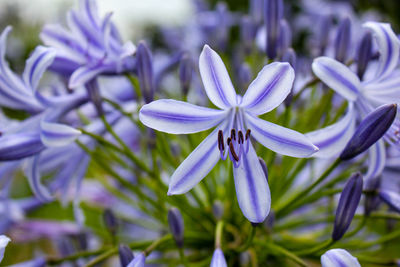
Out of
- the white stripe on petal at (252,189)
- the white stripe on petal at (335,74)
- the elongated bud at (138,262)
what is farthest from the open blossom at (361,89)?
the elongated bud at (138,262)

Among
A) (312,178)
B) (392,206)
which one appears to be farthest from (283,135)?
(312,178)

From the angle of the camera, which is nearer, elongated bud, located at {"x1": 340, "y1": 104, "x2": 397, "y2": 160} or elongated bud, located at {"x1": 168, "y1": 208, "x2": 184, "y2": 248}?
elongated bud, located at {"x1": 340, "y1": 104, "x2": 397, "y2": 160}

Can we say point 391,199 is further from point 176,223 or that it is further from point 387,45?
point 176,223

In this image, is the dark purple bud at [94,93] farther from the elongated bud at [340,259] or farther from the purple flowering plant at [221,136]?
the elongated bud at [340,259]

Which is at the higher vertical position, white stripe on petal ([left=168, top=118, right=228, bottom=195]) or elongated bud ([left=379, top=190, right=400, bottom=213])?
white stripe on petal ([left=168, top=118, right=228, bottom=195])

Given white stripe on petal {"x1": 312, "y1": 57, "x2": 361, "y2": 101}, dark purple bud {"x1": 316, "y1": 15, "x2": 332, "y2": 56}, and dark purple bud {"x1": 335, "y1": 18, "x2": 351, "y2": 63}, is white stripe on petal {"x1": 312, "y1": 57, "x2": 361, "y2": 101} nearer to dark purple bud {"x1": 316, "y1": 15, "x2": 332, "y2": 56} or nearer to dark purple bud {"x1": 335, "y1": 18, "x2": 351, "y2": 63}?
dark purple bud {"x1": 335, "y1": 18, "x2": 351, "y2": 63}

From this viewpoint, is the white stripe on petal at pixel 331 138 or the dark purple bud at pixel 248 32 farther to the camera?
the dark purple bud at pixel 248 32

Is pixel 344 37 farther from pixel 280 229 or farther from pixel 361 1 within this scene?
pixel 361 1

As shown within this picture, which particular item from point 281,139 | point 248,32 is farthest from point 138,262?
point 248,32

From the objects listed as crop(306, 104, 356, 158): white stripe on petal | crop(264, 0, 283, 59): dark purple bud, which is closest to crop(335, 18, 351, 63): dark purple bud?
crop(264, 0, 283, 59): dark purple bud
